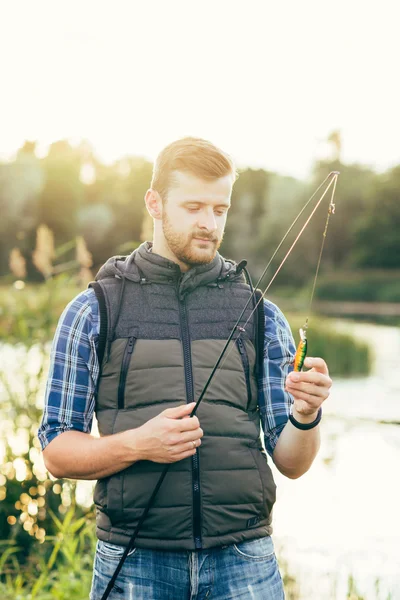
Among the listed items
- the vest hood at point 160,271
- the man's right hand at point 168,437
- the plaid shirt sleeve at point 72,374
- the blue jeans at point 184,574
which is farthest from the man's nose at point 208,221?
the blue jeans at point 184,574

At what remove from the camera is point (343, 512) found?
573cm

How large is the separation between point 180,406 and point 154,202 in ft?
1.86

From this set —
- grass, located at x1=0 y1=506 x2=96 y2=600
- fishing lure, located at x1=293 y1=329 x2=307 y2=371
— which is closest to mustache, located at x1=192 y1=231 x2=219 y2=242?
fishing lure, located at x1=293 y1=329 x2=307 y2=371

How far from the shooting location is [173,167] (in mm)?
2010

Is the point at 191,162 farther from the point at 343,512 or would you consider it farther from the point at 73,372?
the point at 343,512

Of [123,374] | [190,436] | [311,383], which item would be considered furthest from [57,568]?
[311,383]

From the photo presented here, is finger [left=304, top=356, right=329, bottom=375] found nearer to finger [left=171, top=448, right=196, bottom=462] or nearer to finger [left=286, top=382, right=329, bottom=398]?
finger [left=286, top=382, right=329, bottom=398]

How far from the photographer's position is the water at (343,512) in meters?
4.39

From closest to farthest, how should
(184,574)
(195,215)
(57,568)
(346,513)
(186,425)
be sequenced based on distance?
(186,425) → (184,574) → (195,215) → (57,568) → (346,513)

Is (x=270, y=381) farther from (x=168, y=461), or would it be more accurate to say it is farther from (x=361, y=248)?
(x=361, y=248)

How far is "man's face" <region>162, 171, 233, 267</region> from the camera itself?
77.5 inches

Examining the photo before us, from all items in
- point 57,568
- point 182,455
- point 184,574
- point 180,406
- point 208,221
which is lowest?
point 57,568

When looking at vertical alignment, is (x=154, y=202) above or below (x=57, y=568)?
above

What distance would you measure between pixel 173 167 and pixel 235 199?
52.5m
